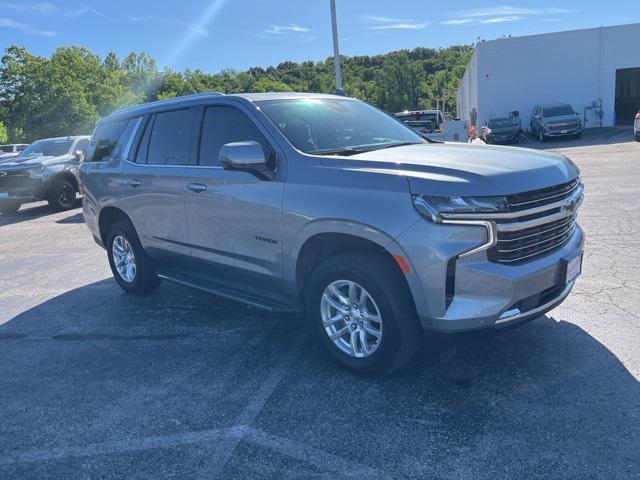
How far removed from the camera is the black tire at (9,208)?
13.9m

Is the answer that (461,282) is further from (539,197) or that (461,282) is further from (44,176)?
(44,176)

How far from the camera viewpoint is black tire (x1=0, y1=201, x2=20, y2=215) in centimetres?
1389

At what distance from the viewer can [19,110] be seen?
4878 cm

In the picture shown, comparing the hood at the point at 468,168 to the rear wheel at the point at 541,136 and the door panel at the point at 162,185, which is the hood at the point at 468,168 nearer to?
the door panel at the point at 162,185

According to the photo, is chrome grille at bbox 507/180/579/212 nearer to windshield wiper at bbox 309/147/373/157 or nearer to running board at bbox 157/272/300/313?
windshield wiper at bbox 309/147/373/157

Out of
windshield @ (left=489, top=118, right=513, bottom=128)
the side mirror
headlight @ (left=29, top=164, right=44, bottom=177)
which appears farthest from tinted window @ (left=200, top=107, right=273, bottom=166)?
windshield @ (left=489, top=118, right=513, bottom=128)

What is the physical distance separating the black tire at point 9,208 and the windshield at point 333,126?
11.7 metres

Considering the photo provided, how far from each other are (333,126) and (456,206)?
168cm

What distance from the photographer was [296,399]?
370cm

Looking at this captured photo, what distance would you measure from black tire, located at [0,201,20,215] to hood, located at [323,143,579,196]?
500 inches

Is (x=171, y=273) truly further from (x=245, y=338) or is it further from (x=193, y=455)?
(x=193, y=455)

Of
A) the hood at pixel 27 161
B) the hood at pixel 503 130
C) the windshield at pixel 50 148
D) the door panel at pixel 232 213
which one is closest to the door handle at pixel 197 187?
the door panel at pixel 232 213

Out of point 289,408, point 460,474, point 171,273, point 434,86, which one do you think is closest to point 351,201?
point 289,408

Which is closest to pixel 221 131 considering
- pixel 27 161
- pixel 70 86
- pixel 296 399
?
pixel 296 399
